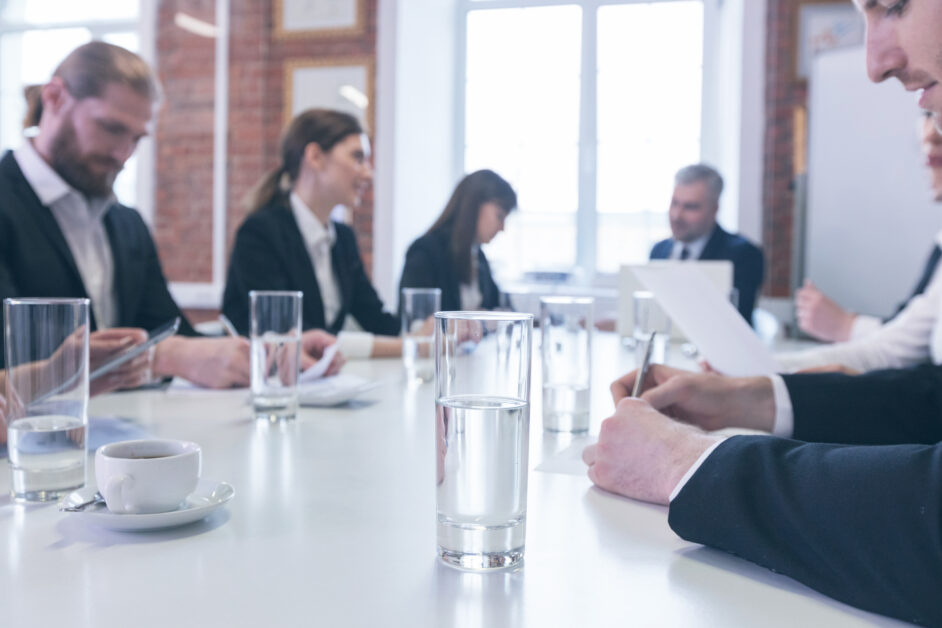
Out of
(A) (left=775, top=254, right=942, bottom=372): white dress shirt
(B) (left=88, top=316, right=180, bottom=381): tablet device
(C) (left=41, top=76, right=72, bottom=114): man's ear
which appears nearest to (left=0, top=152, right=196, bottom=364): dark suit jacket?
(C) (left=41, top=76, right=72, bottom=114): man's ear

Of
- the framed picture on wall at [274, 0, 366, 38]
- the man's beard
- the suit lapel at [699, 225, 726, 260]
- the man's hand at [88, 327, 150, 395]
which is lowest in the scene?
the man's hand at [88, 327, 150, 395]

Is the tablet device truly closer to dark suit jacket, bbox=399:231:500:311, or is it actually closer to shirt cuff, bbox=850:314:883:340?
dark suit jacket, bbox=399:231:500:311

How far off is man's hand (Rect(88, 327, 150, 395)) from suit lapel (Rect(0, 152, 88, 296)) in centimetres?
65

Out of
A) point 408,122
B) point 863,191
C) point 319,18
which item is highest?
point 319,18

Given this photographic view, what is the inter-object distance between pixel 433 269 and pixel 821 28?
8.53ft

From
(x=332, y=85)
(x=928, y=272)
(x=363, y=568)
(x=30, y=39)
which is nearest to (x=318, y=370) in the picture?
(x=363, y=568)

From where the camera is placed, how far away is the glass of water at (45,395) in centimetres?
85

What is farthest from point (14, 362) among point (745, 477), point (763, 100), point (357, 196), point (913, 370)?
point (763, 100)

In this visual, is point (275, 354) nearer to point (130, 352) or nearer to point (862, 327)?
point (130, 352)

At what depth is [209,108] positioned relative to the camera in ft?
16.4

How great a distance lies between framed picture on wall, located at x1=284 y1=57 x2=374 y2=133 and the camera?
15.9 feet

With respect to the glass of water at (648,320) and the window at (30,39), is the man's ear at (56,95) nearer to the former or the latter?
the glass of water at (648,320)

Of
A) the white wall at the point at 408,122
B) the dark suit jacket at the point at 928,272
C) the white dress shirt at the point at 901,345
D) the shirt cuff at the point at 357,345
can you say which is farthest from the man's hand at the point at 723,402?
the white wall at the point at 408,122

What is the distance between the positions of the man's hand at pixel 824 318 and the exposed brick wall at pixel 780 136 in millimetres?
1705
